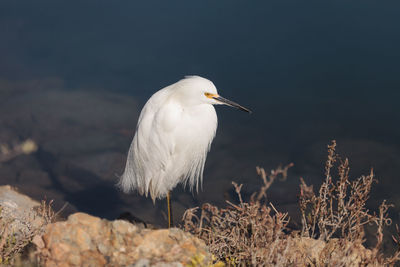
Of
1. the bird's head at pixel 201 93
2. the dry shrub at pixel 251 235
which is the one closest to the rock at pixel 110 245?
the dry shrub at pixel 251 235

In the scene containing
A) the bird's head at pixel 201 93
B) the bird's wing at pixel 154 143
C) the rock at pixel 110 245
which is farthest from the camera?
the bird's wing at pixel 154 143

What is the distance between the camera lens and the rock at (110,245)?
189 cm

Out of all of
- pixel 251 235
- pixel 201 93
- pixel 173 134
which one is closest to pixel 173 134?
pixel 173 134

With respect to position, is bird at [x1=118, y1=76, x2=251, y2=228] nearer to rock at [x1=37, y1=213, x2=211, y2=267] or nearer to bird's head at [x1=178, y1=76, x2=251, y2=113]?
bird's head at [x1=178, y1=76, x2=251, y2=113]

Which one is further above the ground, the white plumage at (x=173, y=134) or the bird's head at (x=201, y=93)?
the bird's head at (x=201, y=93)

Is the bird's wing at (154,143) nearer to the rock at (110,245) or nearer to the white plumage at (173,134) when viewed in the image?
the white plumage at (173,134)

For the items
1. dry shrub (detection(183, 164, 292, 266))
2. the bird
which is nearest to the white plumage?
the bird

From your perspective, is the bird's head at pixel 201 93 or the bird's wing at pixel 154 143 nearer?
the bird's head at pixel 201 93

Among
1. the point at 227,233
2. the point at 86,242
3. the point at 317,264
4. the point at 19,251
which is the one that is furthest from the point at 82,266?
the point at 317,264

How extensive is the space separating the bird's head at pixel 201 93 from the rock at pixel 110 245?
4.02 ft

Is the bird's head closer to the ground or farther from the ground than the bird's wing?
farther from the ground

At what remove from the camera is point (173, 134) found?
3193 mm

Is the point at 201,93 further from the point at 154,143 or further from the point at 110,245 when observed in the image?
the point at 110,245

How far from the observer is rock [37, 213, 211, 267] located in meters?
1.89
